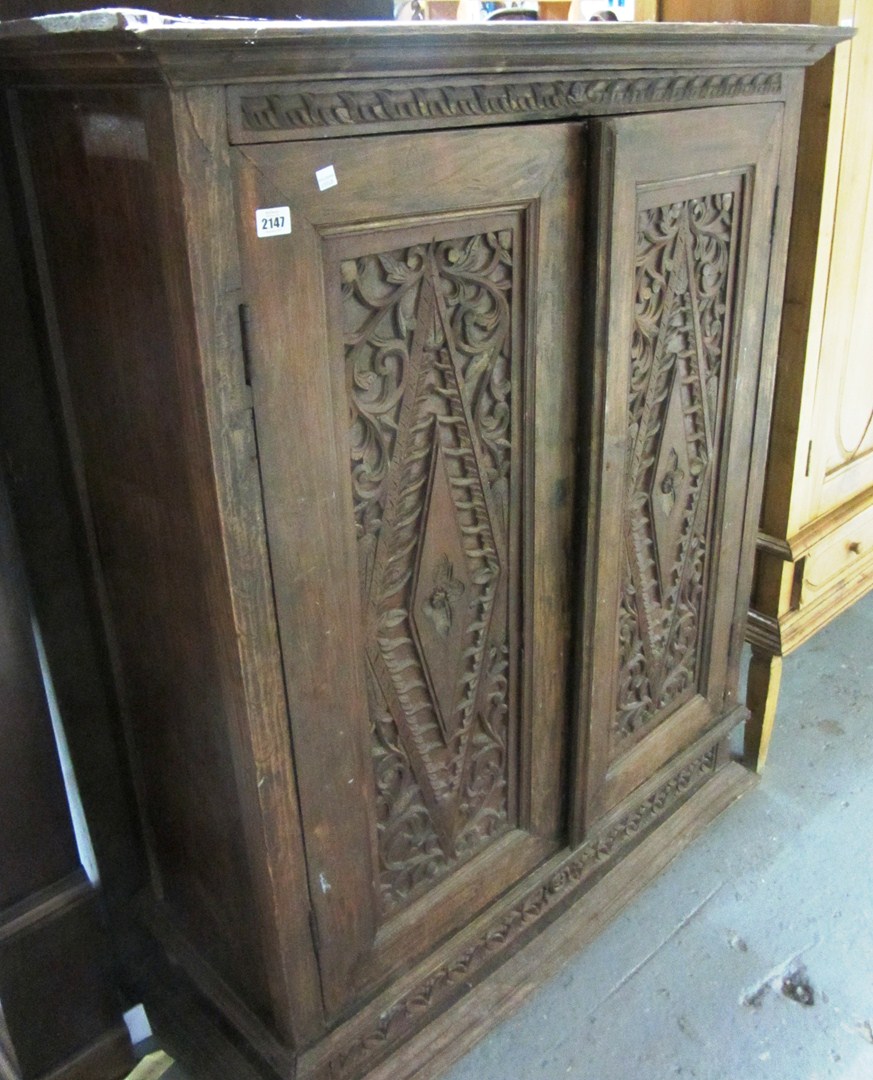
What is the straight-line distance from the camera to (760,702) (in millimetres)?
1801

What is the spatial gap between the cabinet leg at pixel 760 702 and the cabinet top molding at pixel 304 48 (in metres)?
1.08

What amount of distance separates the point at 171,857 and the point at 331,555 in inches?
21.9

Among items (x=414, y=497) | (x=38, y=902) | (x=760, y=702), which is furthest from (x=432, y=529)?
(x=760, y=702)

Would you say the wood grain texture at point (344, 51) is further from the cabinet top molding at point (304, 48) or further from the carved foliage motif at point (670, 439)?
the carved foliage motif at point (670, 439)

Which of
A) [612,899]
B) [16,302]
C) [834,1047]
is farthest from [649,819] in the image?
[16,302]

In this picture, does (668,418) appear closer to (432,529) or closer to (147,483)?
(432,529)

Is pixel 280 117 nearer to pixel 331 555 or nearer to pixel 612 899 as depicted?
pixel 331 555

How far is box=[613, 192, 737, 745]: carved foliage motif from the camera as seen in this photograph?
1.25 meters

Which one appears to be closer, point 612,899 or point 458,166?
point 458,166

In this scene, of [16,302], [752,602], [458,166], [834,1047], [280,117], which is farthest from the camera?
[752,602]

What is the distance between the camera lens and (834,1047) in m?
1.33

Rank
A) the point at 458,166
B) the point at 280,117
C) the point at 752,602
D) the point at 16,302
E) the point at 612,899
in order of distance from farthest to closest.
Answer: the point at 752,602 < the point at 612,899 < the point at 16,302 < the point at 458,166 < the point at 280,117

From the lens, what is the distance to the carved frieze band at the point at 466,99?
2.65ft

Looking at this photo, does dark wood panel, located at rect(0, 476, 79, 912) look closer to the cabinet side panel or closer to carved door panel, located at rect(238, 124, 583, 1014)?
the cabinet side panel
